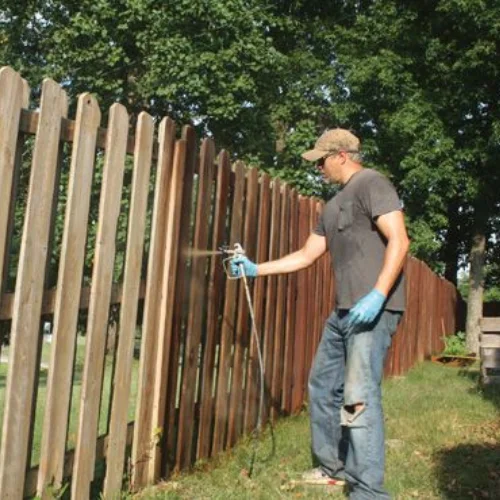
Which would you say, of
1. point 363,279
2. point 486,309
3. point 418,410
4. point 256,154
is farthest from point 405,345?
point 486,309

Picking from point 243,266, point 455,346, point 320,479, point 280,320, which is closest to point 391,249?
point 243,266

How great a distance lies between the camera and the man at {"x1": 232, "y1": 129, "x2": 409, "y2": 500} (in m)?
3.51

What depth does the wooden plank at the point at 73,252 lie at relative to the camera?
3088mm

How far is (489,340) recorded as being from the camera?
8.97 m

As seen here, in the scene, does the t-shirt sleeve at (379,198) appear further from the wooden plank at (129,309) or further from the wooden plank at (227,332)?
the wooden plank at (227,332)

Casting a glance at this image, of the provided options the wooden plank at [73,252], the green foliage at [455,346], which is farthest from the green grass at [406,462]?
the green foliage at [455,346]

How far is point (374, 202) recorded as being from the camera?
3615mm

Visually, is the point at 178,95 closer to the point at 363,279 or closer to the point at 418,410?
the point at 418,410

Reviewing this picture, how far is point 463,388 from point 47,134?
24.3ft

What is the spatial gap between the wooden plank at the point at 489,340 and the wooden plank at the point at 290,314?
3731mm

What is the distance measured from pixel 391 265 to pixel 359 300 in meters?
0.28

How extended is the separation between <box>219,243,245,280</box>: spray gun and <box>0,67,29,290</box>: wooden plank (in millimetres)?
1808

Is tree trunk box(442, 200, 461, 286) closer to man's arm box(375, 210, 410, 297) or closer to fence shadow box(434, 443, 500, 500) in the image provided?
fence shadow box(434, 443, 500, 500)

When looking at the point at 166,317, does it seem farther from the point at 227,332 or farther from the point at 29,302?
the point at 29,302
